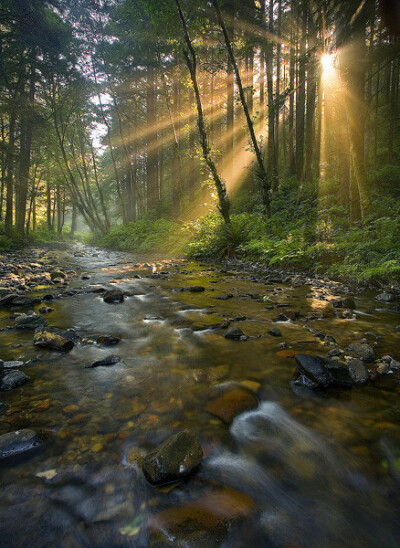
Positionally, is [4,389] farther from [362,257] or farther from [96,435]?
[362,257]

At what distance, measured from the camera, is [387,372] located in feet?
8.74

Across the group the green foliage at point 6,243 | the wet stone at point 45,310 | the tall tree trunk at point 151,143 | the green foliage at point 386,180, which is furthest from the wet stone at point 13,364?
the tall tree trunk at point 151,143

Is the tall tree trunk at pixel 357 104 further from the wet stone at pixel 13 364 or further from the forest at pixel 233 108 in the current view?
the wet stone at pixel 13 364

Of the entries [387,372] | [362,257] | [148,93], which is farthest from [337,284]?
[148,93]

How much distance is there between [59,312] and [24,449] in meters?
3.49

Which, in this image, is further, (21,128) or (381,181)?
(21,128)

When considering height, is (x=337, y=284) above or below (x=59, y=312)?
above

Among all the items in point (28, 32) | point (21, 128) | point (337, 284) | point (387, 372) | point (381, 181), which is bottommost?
point (387, 372)

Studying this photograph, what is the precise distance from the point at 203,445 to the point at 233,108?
21609 millimetres

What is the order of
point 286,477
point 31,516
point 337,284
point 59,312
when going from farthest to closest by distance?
1. point 337,284
2. point 59,312
3. point 286,477
4. point 31,516

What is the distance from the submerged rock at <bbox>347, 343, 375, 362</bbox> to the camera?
2.93 metres

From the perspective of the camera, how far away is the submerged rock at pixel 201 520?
1256mm

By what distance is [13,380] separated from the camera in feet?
8.39

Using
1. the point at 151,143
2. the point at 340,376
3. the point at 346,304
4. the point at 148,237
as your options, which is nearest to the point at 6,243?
the point at 148,237
